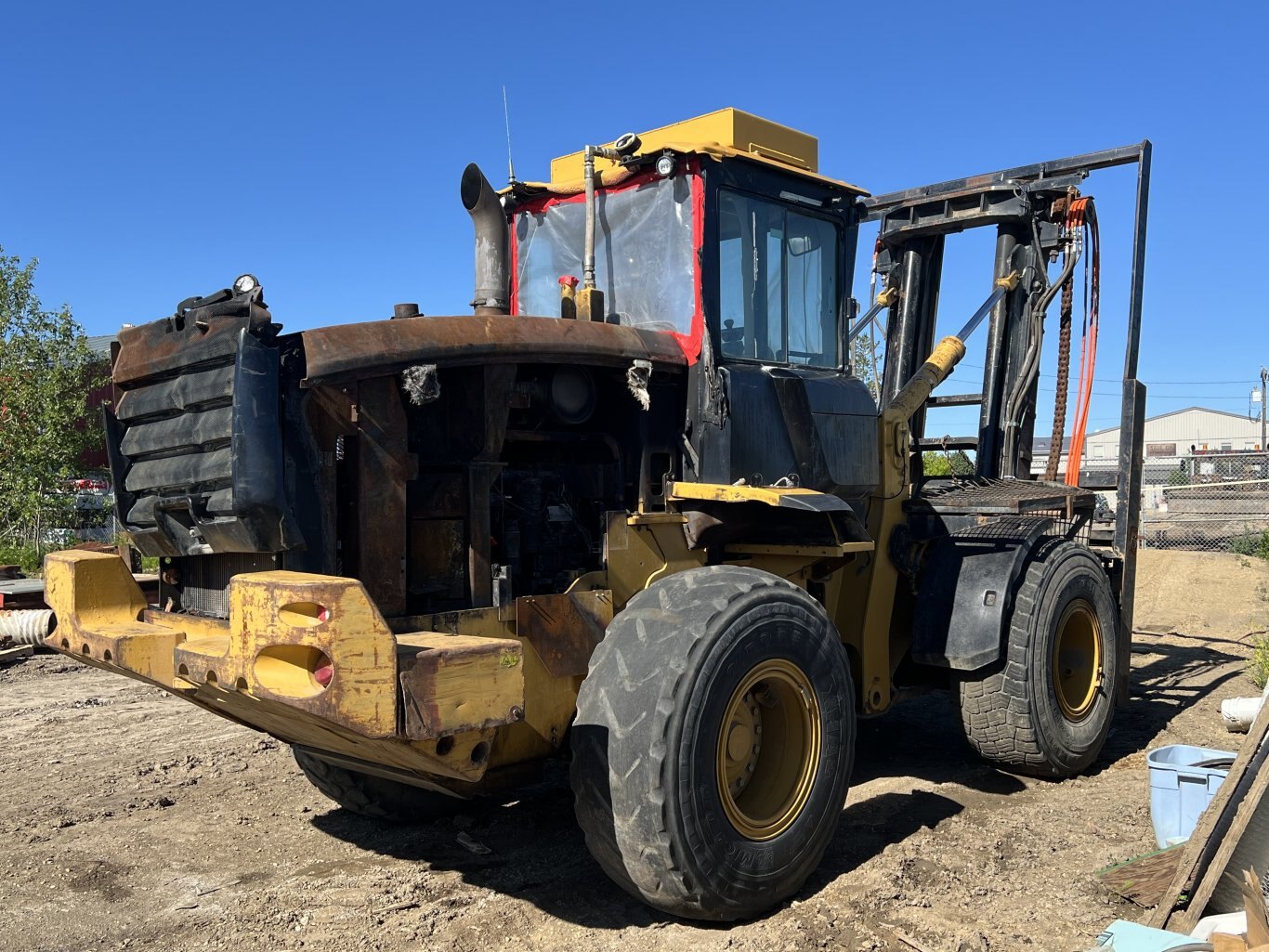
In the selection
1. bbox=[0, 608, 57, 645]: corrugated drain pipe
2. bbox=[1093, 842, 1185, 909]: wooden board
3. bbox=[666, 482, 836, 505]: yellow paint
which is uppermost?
bbox=[666, 482, 836, 505]: yellow paint

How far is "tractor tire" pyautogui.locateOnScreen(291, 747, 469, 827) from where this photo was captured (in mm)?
5203

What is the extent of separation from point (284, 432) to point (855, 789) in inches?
140

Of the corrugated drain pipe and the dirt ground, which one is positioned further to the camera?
the corrugated drain pipe

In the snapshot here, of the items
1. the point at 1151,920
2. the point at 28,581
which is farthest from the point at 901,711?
the point at 28,581

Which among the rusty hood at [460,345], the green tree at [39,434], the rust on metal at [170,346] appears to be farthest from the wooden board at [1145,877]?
the green tree at [39,434]

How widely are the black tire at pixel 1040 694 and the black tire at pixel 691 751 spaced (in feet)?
6.14

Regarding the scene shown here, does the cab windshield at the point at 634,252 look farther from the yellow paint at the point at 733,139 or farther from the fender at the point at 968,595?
the fender at the point at 968,595

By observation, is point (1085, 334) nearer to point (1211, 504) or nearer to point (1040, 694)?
point (1040, 694)

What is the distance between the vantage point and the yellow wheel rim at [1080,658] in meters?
6.51

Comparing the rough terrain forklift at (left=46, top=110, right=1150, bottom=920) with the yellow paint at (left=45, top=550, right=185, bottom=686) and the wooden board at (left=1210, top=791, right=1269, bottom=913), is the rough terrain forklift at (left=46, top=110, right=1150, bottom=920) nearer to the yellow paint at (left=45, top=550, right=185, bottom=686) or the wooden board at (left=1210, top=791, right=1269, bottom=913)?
the yellow paint at (left=45, top=550, right=185, bottom=686)

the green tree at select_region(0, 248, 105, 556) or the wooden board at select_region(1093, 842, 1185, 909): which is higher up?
the green tree at select_region(0, 248, 105, 556)

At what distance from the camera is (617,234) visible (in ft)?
17.0

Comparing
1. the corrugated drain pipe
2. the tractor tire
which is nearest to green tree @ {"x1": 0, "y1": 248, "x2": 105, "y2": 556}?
the corrugated drain pipe

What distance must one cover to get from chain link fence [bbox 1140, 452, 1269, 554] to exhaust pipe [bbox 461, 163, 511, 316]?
1709 centimetres
